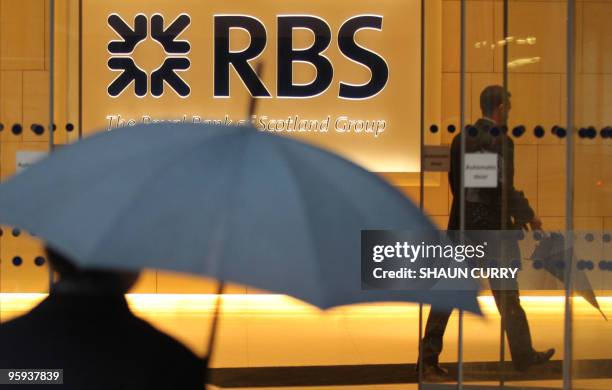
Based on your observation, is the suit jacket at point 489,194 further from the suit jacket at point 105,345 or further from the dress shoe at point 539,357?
the suit jacket at point 105,345

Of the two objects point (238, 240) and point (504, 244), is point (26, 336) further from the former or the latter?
point (504, 244)

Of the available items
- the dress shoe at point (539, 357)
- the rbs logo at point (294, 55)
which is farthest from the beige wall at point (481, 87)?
the dress shoe at point (539, 357)

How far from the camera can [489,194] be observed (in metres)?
5.56

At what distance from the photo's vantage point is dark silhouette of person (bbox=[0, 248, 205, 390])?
2992 mm

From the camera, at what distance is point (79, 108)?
5371 millimetres

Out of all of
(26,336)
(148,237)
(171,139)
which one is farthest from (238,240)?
(26,336)

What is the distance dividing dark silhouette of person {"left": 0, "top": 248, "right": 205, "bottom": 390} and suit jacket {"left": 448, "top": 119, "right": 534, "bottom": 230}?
2.61m

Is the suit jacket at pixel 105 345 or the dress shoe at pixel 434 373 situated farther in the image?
the dress shoe at pixel 434 373

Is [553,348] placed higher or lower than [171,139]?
lower

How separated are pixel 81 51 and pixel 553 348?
121 inches

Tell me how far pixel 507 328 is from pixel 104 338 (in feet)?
9.98

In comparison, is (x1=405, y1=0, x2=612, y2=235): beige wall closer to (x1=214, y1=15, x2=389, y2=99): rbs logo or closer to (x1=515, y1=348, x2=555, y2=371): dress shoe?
(x1=214, y1=15, x2=389, y2=99): rbs logo

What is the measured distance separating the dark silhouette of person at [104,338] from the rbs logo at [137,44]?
2.03m

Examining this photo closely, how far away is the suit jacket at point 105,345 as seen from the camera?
2992mm
